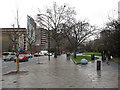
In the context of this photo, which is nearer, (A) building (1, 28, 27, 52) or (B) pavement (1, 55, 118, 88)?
(B) pavement (1, 55, 118, 88)

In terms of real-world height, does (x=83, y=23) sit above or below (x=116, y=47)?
above

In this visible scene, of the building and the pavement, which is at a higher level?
the building

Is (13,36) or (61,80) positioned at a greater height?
(13,36)

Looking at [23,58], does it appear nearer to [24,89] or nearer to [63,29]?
[63,29]

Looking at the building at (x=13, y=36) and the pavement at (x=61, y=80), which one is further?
the building at (x=13, y=36)

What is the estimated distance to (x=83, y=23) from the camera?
3962cm

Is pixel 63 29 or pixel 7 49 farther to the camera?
pixel 7 49

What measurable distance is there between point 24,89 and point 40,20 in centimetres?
3608

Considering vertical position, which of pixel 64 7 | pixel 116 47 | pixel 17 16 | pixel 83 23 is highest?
pixel 64 7

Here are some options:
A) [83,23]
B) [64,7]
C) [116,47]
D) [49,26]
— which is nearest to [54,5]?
[64,7]

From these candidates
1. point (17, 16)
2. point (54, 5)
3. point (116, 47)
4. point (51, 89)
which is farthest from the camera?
point (54, 5)

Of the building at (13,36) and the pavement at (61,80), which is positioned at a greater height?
the building at (13,36)

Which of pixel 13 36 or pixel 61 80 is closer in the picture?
pixel 61 80

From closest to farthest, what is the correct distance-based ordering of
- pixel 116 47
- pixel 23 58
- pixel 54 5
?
pixel 116 47 → pixel 23 58 → pixel 54 5
